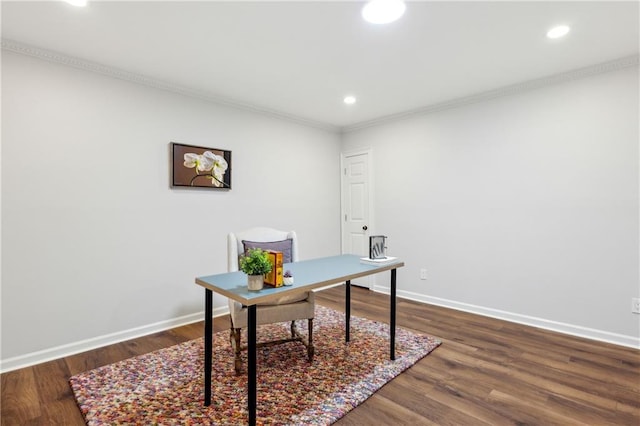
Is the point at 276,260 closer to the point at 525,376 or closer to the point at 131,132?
the point at 525,376

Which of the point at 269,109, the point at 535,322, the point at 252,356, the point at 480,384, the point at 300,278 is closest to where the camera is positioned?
the point at 252,356

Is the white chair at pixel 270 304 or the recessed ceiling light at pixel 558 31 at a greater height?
the recessed ceiling light at pixel 558 31

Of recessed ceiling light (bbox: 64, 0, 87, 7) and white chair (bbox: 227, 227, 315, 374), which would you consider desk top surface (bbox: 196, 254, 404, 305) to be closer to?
white chair (bbox: 227, 227, 315, 374)

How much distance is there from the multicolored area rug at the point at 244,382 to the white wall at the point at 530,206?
1245mm

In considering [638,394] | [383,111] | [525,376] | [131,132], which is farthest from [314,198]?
[638,394]

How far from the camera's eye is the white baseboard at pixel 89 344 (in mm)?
2406

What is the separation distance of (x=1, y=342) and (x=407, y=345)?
3.15m

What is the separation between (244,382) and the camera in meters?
2.16

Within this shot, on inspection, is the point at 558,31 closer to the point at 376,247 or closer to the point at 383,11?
the point at 383,11

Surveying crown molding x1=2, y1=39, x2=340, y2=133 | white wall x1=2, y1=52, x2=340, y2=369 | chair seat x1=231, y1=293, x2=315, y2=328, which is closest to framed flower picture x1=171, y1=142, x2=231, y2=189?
white wall x1=2, y1=52, x2=340, y2=369

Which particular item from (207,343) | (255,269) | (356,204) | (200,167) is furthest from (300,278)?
(356,204)

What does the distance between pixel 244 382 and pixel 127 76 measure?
2819 mm

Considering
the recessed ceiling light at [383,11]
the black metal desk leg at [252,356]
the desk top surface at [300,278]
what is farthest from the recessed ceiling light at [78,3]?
the black metal desk leg at [252,356]

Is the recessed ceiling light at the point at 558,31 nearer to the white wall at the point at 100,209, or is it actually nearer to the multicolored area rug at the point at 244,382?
the multicolored area rug at the point at 244,382
